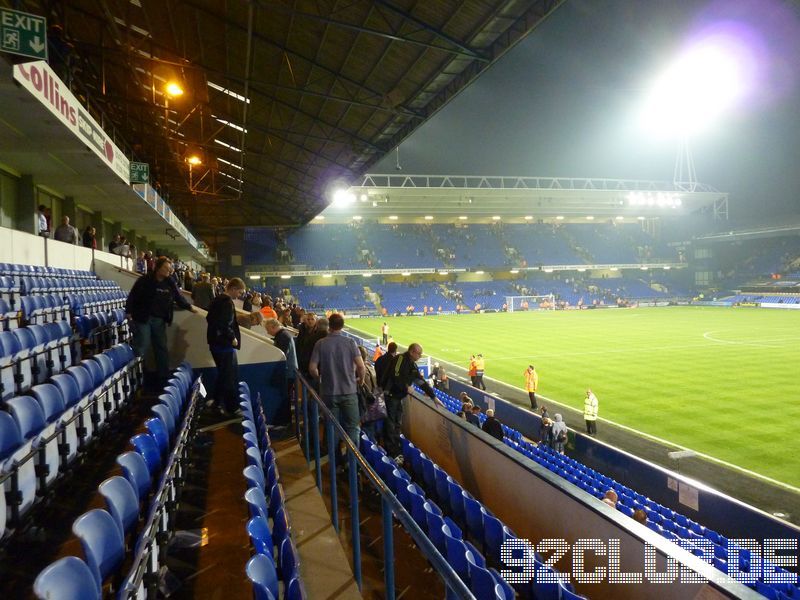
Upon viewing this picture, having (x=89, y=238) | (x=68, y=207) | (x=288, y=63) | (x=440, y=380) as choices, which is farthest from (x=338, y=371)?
(x=68, y=207)

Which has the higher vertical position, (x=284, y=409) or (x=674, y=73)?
(x=674, y=73)

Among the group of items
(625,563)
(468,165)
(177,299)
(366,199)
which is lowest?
(625,563)

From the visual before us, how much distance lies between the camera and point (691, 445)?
37.0 feet

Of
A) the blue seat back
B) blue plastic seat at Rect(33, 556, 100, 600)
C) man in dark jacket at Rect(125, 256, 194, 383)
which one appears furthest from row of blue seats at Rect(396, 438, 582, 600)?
man in dark jacket at Rect(125, 256, 194, 383)

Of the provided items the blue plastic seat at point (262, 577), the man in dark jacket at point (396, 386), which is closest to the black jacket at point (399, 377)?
the man in dark jacket at point (396, 386)

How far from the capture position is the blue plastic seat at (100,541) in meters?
1.94

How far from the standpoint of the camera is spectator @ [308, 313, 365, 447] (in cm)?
495

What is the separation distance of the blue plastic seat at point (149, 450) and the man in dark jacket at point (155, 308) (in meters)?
2.95

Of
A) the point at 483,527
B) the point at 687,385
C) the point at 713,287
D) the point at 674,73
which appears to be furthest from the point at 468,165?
the point at 483,527

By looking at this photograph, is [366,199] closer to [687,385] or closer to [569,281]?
[569,281]

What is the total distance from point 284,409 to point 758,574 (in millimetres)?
5922

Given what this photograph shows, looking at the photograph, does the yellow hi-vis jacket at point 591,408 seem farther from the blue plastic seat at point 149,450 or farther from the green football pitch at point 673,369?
the blue plastic seat at point 149,450

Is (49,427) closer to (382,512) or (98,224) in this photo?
(382,512)

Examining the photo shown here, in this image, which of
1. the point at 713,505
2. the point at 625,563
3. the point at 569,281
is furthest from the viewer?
the point at 569,281
